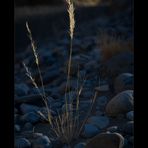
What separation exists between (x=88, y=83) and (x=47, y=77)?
818 millimetres

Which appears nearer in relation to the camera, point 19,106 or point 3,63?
point 3,63

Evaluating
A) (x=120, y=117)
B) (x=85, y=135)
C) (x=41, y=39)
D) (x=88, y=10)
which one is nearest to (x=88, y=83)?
(x=120, y=117)

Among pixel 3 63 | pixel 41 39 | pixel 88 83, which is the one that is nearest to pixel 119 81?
pixel 88 83

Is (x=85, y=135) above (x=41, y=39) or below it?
above

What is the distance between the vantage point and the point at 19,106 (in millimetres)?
5324

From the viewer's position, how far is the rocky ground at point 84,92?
3.95 metres

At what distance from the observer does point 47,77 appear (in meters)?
6.80

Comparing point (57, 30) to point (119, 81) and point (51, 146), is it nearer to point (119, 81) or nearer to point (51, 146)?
point (119, 81)

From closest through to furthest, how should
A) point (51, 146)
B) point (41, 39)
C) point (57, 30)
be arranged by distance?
point (51, 146), point (41, 39), point (57, 30)

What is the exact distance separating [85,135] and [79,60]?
3346mm

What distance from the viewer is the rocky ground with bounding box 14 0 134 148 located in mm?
3947

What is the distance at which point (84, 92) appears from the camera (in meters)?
5.73

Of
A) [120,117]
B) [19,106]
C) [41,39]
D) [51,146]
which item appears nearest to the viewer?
[51,146]
